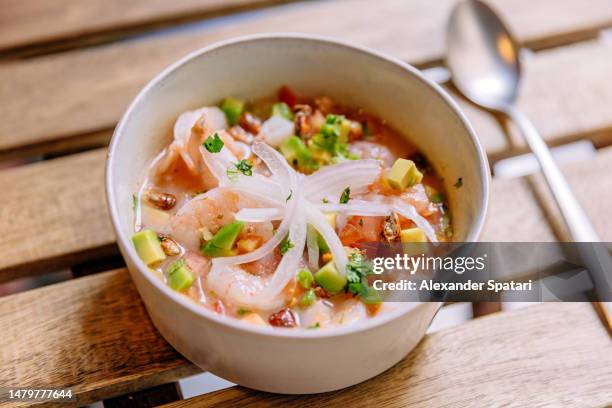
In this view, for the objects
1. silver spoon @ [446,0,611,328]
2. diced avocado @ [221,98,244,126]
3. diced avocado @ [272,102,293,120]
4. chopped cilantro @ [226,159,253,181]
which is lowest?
chopped cilantro @ [226,159,253,181]

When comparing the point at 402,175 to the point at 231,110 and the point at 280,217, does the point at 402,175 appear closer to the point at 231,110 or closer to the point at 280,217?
the point at 280,217

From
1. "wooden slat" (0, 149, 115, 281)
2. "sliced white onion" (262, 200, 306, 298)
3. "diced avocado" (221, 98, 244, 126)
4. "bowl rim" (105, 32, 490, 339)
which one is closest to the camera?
"bowl rim" (105, 32, 490, 339)

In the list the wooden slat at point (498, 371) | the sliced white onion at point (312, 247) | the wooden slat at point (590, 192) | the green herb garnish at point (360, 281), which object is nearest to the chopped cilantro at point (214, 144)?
the sliced white onion at point (312, 247)

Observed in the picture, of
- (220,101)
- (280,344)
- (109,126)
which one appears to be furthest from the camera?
(109,126)

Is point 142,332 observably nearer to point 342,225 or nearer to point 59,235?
point 59,235

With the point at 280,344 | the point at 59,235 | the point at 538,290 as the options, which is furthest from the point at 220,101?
the point at 538,290

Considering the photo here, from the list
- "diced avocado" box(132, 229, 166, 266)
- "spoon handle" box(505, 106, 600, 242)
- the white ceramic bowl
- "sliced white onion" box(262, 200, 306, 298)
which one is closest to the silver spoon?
"spoon handle" box(505, 106, 600, 242)

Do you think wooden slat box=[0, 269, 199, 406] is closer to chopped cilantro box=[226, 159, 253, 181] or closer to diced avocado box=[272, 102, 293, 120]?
chopped cilantro box=[226, 159, 253, 181]

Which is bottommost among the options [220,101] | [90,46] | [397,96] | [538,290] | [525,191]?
[538,290]
